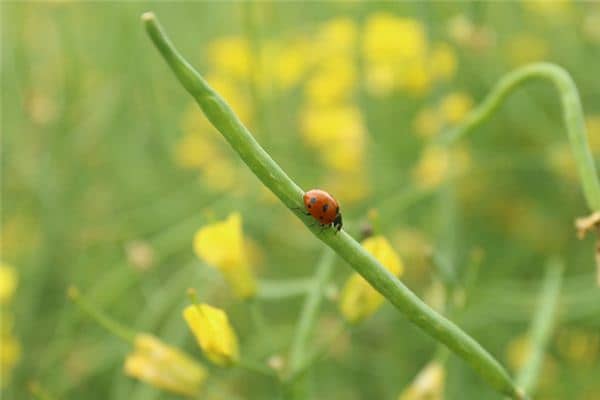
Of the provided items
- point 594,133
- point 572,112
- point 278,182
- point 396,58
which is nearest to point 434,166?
point 396,58

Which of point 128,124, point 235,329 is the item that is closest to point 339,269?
point 235,329

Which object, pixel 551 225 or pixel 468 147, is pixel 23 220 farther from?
pixel 551 225

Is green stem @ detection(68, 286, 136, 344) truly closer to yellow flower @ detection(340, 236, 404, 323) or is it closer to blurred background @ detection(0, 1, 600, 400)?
yellow flower @ detection(340, 236, 404, 323)

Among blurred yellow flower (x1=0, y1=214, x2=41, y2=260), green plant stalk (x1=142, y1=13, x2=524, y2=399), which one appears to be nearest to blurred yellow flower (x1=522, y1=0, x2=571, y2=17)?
blurred yellow flower (x1=0, y1=214, x2=41, y2=260)

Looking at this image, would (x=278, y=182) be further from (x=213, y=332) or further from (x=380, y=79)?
(x=380, y=79)

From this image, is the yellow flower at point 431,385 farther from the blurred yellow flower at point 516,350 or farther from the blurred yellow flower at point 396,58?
Result: the blurred yellow flower at point 396,58

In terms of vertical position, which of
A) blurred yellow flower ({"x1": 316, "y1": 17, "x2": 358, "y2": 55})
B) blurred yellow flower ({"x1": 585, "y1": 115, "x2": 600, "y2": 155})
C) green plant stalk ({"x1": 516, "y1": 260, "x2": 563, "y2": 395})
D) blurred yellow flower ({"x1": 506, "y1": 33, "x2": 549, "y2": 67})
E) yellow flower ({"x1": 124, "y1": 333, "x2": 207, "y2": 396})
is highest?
yellow flower ({"x1": 124, "y1": 333, "x2": 207, "y2": 396})
